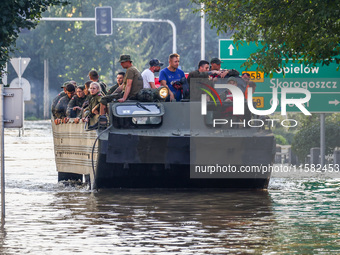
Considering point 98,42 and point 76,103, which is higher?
point 98,42

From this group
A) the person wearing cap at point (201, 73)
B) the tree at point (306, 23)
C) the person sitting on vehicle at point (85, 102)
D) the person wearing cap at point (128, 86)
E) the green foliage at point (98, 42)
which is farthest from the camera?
the green foliage at point (98, 42)

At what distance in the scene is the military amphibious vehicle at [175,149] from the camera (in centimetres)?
1823

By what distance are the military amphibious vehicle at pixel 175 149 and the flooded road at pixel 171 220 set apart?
301mm

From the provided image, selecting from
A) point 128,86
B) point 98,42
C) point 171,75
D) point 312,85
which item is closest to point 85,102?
point 128,86

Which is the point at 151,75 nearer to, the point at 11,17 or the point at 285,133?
the point at 11,17

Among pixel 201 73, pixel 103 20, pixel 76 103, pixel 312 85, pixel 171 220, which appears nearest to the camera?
pixel 171 220

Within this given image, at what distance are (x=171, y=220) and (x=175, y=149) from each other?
4.16m

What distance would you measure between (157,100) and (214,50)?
191ft

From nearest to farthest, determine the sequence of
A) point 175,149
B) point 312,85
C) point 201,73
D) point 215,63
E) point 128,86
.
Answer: point 175,149
point 128,86
point 201,73
point 215,63
point 312,85

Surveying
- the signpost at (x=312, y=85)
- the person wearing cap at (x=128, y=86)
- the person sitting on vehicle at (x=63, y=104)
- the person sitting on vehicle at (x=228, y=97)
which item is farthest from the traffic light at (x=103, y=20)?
the person wearing cap at (x=128, y=86)

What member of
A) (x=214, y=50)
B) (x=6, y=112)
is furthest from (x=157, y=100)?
(x=214, y=50)

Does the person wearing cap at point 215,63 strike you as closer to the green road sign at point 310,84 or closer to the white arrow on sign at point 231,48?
the green road sign at point 310,84

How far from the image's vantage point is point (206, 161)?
722 inches

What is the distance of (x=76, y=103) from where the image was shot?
21.2 metres
